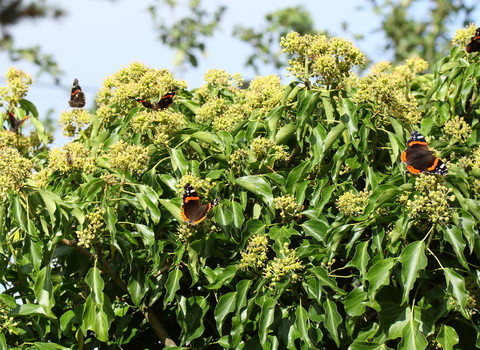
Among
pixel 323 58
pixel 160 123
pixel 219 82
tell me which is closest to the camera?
pixel 323 58

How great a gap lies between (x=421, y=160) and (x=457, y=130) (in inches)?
30.6

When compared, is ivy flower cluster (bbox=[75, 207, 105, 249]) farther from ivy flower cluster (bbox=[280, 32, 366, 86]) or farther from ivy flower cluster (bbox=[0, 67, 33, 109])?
ivy flower cluster (bbox=[0, 67, 33, 109])

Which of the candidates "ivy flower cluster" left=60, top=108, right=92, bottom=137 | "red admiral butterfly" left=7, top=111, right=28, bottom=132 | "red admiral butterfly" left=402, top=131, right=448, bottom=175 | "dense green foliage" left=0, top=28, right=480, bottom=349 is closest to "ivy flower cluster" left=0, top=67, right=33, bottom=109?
"red admiral butterfly" left=7, top=111, right=28, bottom=132

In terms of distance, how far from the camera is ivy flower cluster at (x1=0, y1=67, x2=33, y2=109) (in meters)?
4.77

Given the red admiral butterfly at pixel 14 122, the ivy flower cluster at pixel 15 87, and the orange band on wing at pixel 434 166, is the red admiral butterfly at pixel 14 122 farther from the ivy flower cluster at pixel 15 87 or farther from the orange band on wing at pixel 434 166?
the orange band on wing at pixel 434 166

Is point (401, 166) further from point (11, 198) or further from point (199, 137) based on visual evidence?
point (11, 198)

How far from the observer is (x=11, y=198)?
323 centimetres

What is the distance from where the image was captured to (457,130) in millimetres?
3682

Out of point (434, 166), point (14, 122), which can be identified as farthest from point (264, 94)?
point (14, 122)

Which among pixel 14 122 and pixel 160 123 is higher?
pixel 14 122

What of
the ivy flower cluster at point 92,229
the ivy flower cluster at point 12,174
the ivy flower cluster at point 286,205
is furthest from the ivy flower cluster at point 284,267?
the ivy flower cluster at point 12,174

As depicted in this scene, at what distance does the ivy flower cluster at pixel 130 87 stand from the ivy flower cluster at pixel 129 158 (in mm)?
579

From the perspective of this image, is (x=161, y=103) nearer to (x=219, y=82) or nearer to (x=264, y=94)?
(x=264, y=94)

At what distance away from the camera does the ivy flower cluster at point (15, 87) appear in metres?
4.77
